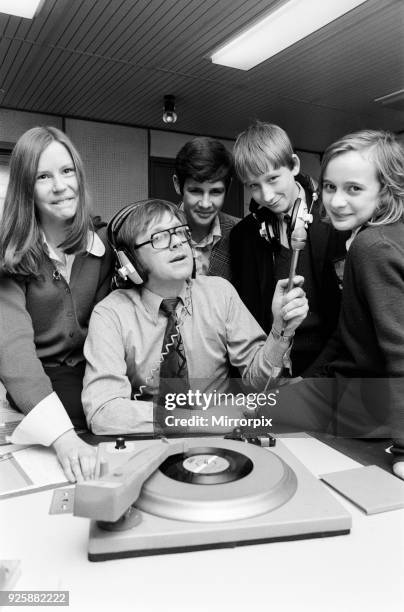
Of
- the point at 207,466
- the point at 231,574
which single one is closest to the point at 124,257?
the point at 207,466

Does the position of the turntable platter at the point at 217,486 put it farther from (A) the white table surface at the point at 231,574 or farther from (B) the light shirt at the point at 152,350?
(B) the light shirt at the point at 152,350

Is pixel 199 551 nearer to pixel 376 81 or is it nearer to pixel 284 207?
pixel 284 207

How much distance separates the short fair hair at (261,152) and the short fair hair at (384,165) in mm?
406

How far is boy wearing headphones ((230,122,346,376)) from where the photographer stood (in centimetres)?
161

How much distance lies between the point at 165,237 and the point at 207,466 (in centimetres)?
85

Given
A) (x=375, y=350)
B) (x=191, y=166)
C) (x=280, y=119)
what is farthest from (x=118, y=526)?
(x=280, y=119)

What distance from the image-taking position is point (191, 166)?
1836mm

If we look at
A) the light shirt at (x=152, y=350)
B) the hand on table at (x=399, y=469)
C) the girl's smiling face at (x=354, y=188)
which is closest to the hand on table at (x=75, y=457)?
the light shirt at (x=152, y=350)

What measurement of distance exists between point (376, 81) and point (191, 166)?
3355mm

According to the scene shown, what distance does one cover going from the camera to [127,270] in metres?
1.32

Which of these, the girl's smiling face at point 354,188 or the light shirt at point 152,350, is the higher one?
the girl's smiling face at point 354,188

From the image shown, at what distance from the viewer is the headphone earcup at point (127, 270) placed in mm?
1319

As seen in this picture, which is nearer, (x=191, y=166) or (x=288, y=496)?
(x=288, y=496)

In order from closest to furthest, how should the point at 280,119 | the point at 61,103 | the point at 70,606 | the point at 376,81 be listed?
the point at 70,606 < the point at 376,81 < the point at 61,103 < the point at 280,119
